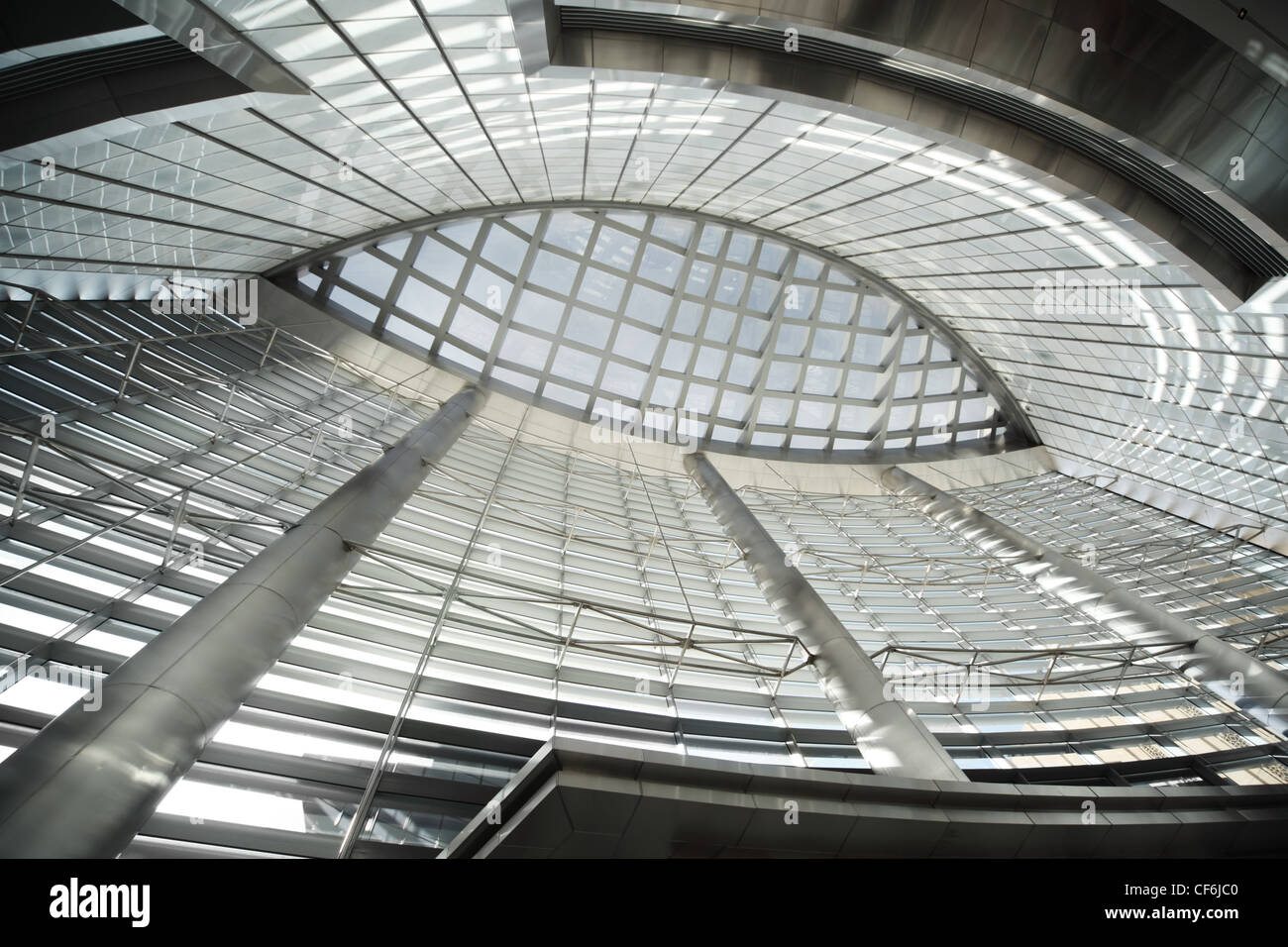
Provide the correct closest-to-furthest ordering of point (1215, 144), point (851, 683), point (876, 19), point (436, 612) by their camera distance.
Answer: point (876, 19) → point (1215, 144) → point (436, 612) → point (851, 683)

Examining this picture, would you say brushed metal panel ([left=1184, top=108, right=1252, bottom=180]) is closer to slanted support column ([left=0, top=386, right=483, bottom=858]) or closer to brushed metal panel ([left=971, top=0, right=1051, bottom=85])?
brushed metal panel ([left=971, top=0, right=1051, bottom=85])

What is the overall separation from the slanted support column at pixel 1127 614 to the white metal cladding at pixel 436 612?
649 mm

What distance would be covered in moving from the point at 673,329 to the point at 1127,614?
2127 cm

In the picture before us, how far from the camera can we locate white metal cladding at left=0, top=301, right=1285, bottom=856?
833 centimetres

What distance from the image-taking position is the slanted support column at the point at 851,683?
1019 cm

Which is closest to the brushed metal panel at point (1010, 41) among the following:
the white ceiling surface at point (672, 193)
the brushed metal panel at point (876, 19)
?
the brushed metal panel at point (876, 19)

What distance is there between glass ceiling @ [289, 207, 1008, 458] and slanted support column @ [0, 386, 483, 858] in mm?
18900

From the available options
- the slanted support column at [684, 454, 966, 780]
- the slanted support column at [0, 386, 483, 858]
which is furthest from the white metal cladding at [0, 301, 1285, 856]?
the slanted support column at [0, 386, 483, 858]

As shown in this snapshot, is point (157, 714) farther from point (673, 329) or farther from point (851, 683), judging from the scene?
point (673, 329)

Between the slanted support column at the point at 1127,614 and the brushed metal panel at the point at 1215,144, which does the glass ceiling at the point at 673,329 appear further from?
the brushed metal panel at the point at 1215,144

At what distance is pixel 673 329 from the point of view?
1254 inches

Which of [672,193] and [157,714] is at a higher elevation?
[672,193]

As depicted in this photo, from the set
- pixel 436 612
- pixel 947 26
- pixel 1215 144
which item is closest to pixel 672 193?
pixel 947 26
